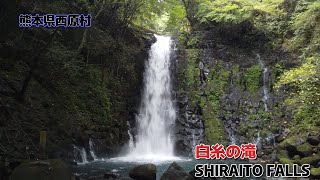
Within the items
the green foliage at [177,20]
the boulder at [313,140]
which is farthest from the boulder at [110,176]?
the green foliage at [177,20]

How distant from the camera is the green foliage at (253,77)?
18.2 metres

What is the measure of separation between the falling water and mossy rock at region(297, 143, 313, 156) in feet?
18.2

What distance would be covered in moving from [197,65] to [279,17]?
19.4 ft

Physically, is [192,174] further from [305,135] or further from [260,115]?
[260,115]

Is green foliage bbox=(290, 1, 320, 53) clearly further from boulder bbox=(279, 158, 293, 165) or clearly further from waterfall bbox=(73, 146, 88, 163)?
waterfall bbox=(73, 146, 88, 163)

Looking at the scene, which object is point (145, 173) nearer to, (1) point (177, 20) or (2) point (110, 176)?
(2) point (110, 176)

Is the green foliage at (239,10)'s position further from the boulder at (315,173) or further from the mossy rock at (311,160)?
the boulder at (315,173)

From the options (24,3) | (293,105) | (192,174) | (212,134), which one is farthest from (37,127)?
(293,105)

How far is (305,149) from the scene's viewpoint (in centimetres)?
1244

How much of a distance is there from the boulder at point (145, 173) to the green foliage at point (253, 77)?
33.6 ft

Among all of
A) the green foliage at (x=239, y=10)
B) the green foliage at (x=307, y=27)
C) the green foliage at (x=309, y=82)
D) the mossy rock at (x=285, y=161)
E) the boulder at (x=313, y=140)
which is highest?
the green foliage at (x=239, y=10)

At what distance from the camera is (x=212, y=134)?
55.4 feet

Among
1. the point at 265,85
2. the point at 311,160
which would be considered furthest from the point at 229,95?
the point at 311,160

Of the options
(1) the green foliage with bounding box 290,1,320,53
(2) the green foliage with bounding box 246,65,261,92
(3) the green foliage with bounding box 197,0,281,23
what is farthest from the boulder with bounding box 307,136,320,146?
(3) the green foliage with bounding box 197,0,281,23
